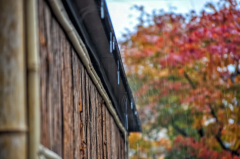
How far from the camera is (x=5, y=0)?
1.29 meters

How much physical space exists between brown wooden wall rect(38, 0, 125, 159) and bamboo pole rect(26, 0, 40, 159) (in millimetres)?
141

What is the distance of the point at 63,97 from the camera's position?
1856 mm

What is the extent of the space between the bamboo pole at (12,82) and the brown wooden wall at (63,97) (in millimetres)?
189

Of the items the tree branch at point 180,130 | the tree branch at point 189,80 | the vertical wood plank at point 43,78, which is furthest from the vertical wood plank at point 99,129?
the tree branch at point 180,130

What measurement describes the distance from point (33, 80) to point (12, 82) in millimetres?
93

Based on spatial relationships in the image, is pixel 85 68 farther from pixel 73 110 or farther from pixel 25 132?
pixel 25 132

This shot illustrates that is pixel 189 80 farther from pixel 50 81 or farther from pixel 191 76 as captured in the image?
pixel 50 81

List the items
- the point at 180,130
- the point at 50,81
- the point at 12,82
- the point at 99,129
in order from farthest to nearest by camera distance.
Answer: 1. the point at 180,130
2. the point at 99,129
3. the point at 50,81
4. the point at 12,82

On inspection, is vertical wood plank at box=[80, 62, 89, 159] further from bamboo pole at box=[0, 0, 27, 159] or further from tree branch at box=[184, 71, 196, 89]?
tree branch at box=[184, 71, 196, 89]

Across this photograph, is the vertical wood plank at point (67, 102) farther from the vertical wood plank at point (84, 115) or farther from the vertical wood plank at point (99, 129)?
the vertical wood plank at point (99, 129)

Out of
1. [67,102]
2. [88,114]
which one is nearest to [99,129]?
[88,114]

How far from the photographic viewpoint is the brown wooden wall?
5.01 feet

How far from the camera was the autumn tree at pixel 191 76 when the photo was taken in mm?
7125

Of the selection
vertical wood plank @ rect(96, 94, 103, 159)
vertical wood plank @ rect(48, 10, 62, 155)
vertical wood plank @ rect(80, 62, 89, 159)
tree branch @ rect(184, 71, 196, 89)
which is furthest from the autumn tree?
vertical wood plank @ rect(48, 10, 62, 155)
